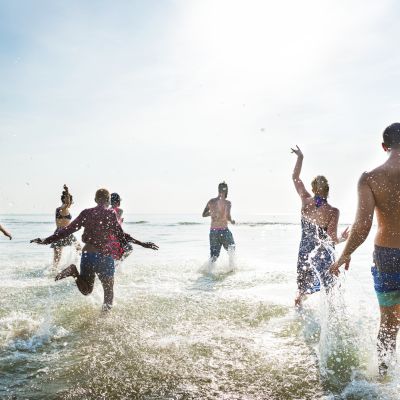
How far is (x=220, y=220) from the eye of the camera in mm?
10602

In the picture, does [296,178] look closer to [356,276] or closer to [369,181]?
[369,181]

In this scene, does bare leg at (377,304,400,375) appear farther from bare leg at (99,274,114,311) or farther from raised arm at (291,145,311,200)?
bare leg at (99,274,114,311)

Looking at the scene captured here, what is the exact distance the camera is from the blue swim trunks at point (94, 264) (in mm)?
5629

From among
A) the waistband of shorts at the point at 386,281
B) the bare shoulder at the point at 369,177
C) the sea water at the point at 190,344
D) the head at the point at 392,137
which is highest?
the head at the point at 392,137

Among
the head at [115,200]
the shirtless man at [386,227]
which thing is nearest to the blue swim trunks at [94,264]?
the shirtless man at [386,227]

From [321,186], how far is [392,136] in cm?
218

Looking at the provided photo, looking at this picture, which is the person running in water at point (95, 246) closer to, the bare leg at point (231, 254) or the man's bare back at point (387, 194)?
the man's bare back at point (387, 194)

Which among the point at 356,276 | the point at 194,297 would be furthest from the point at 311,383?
the point at 356,276

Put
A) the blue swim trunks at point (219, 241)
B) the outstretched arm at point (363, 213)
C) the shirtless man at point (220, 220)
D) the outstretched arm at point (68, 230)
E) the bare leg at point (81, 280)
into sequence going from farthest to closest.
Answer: the blue swim trunks at point (219, 241) → the shirtless man at point (220, 220) → the bare leg at point (81, 280) → the outstretched arm at point (68, 230) → the outstretched arm at point (363, 213)

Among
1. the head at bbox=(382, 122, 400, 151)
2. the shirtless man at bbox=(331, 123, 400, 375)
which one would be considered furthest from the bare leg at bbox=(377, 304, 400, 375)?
the head at bbox=(382, 122, 400, 151)

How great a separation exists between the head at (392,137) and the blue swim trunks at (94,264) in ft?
12.8

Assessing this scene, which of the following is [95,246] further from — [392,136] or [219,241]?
[219,241]

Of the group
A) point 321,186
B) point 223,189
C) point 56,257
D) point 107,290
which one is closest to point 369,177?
point 321,186

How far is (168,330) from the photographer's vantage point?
5.13 m
